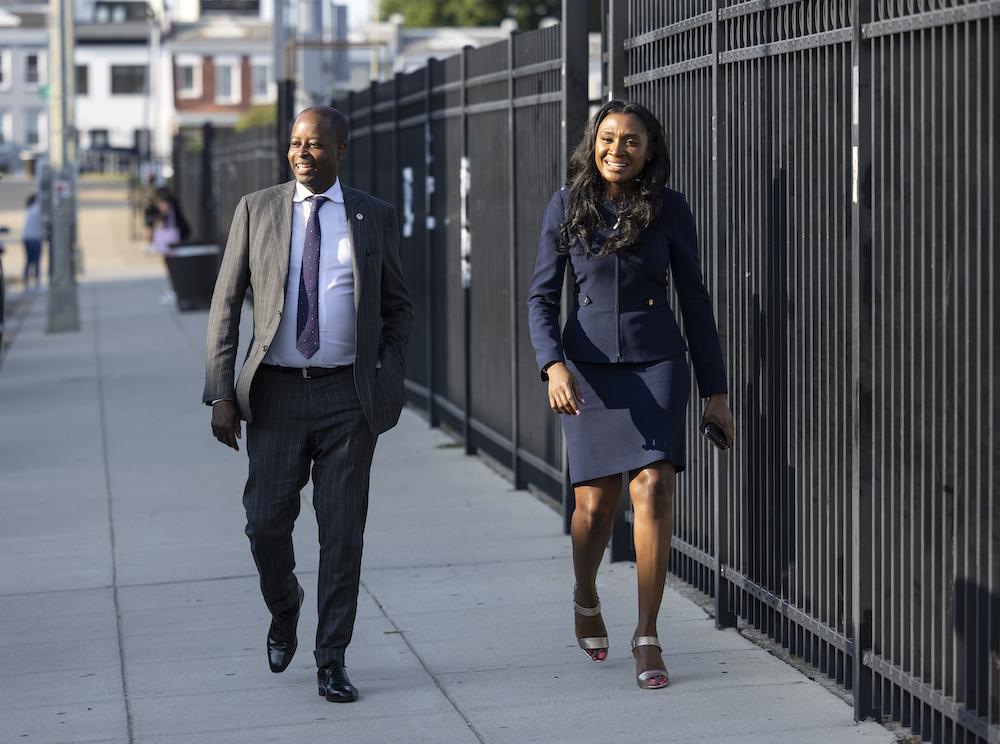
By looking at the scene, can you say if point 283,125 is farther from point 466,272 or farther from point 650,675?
point 650,675

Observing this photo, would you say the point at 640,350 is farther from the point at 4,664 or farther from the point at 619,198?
the point at 4,664

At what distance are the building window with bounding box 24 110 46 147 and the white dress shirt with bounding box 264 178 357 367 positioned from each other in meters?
107

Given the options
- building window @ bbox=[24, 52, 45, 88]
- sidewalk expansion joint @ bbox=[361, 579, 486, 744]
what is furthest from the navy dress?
building window @ bbox=[24, 52, 45, 88]

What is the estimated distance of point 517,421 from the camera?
398 inches

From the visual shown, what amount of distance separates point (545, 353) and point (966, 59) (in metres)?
1.79

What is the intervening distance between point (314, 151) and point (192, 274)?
18.7 metres

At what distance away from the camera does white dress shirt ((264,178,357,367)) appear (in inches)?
231

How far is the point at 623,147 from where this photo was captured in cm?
602

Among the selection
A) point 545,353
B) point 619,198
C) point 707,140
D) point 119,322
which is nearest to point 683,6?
point 707,140

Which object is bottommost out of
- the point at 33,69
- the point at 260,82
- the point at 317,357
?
the point at 317,357

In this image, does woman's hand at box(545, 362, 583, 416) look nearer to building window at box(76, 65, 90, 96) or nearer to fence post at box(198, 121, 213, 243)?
fence post at box(198, 121, 213, 243)

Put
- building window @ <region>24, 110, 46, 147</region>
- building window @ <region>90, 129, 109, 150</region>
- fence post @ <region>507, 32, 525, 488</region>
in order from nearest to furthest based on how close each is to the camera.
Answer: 1. fence post @ <region>507, 32, 525, 488</region>
2. building window @ <region>24, 110, 46, 147</region>
3. building window @ <region>90, 129, 109, 150</region>

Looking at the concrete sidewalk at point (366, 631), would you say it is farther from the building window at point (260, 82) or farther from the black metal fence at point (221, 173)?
the building window at point (260, 82)

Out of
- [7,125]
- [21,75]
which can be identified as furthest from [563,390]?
[7,125]
